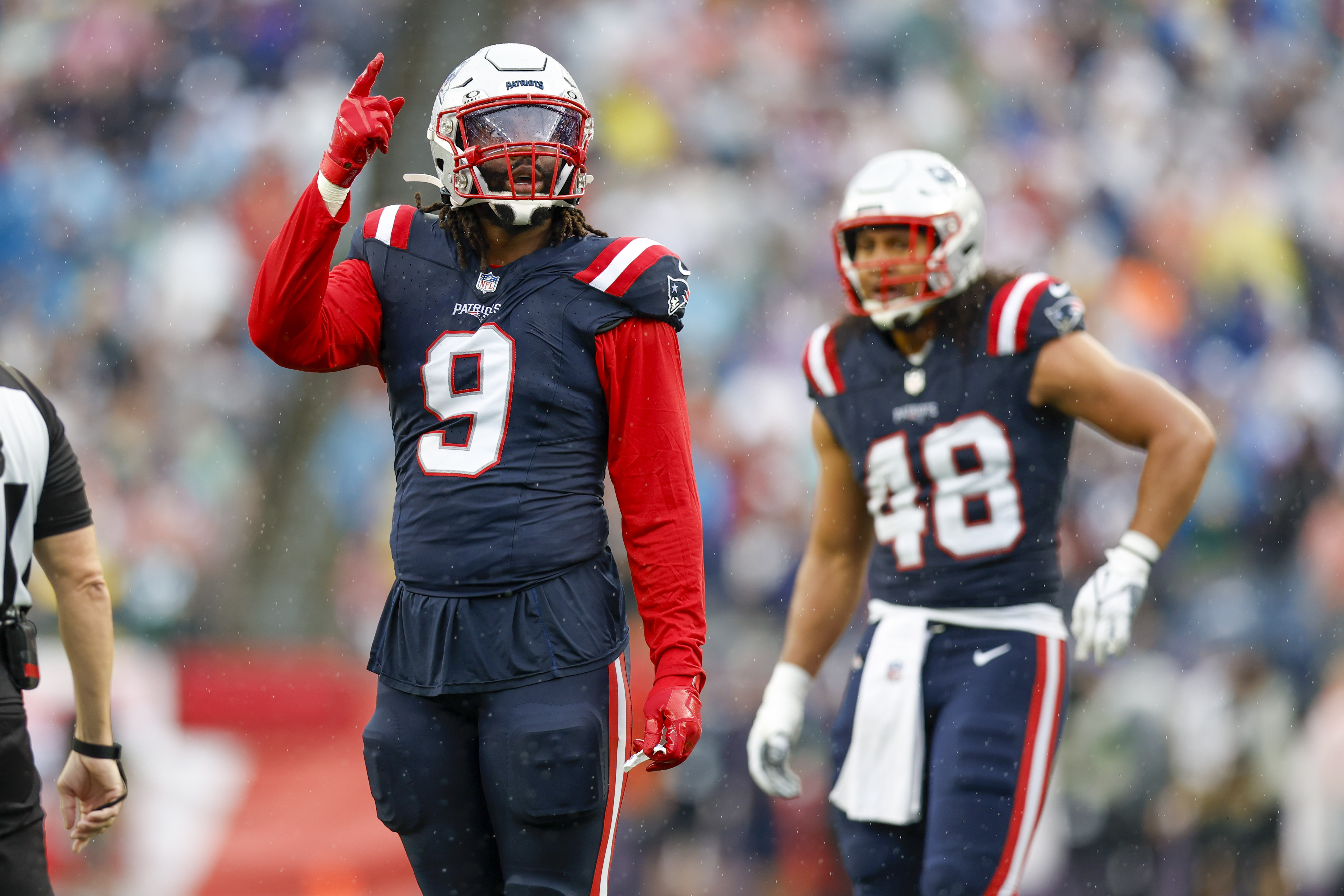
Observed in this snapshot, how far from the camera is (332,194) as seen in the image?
2.41m

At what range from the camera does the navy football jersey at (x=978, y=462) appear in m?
3.41

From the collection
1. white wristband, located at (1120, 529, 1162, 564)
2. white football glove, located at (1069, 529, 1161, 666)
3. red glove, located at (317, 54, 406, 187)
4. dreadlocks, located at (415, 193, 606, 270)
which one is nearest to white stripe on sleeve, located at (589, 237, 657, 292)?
dreadlocks, located at (415, 193, 606, 270)

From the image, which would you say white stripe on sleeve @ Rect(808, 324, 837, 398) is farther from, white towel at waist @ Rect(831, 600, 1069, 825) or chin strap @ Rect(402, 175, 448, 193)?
chin strap @ Rect(402, 175, 448, 193)

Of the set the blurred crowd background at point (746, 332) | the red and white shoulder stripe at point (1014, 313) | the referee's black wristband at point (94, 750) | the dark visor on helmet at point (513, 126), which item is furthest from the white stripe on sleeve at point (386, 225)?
the blurred crowd background at point (746, 332)

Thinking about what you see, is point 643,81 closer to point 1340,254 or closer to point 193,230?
point 193,230

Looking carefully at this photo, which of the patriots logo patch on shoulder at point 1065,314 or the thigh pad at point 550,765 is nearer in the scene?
the thigh pad at point 550,765

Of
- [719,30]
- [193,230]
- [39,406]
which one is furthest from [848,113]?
[39,406]

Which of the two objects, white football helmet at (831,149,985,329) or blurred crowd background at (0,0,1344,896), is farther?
blurred crowd background at (0,0,1344,896)

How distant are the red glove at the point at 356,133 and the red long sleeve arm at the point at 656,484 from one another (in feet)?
1.67

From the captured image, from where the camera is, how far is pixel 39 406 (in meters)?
2.79

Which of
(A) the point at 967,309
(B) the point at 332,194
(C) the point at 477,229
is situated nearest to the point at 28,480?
(B) the point at 332,194

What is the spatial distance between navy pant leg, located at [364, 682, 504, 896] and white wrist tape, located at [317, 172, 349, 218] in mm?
844

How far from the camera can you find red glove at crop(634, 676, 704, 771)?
2.44 metres

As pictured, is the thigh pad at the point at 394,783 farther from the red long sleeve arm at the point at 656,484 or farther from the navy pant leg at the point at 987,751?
the navy pant leg at the point at 987,751
